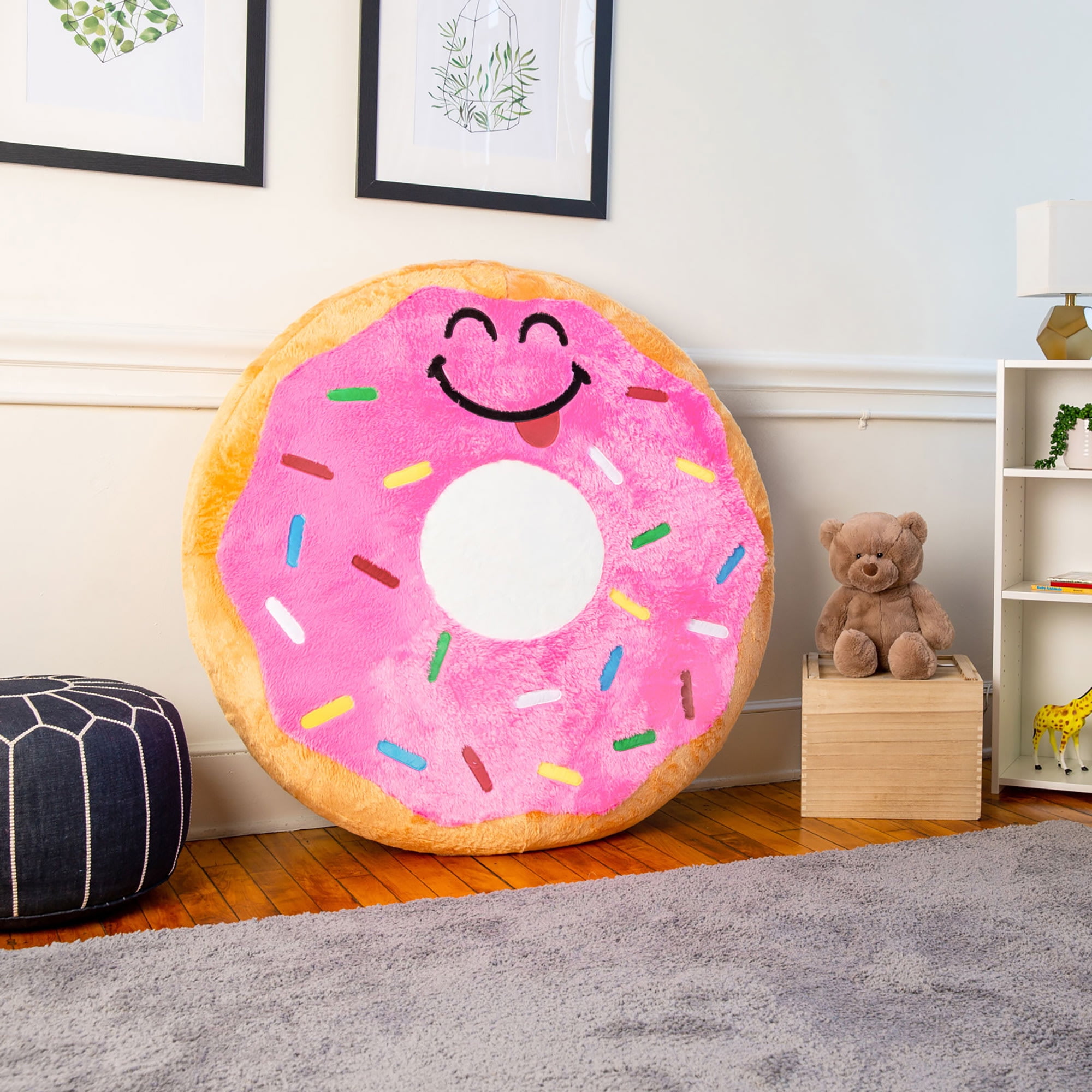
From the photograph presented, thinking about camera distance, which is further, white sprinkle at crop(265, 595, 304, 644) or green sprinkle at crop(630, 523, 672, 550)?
green sprinkle at crop(630, 523, 672, 550)

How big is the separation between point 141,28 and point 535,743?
130 centimetres

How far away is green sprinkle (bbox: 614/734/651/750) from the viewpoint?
1.85 metres

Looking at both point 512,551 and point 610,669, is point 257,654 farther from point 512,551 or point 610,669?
point 610,669

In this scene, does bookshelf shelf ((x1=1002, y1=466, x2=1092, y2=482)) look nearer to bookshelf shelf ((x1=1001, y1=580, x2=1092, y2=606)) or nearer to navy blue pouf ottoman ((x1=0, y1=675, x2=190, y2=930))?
bookshelf shelf ((x1=1001, y1=580, x2=1092, y2=606))

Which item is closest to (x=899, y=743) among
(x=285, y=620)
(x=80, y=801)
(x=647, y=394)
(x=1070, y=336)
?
(x=647, y=394)

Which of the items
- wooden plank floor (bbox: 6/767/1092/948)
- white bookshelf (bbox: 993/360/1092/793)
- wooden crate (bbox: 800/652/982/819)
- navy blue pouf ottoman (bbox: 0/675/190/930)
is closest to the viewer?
navy blue pouf ottoman (bbox: 0/675/190/930)

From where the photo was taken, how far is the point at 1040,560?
2.37 metres

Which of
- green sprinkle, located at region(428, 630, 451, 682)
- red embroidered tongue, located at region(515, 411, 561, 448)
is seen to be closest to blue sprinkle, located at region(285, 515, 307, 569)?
green sprinkle, located at region(428, 630, 451, 682)

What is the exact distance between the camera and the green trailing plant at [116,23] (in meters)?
1.73

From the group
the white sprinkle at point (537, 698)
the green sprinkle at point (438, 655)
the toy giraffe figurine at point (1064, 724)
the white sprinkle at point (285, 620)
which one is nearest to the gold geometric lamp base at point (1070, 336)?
the toy giraffe figurine at point (1064, 724)

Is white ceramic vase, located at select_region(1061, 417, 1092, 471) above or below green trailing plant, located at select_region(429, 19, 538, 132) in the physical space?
below

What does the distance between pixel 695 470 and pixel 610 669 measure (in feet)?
1.25

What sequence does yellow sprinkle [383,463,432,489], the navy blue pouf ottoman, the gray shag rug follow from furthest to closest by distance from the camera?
yellow sprinkle [383,463,432,489], the navy blue pouf ottoman, the gray shag rug

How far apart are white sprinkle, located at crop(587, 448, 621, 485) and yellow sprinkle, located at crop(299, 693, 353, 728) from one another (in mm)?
565
